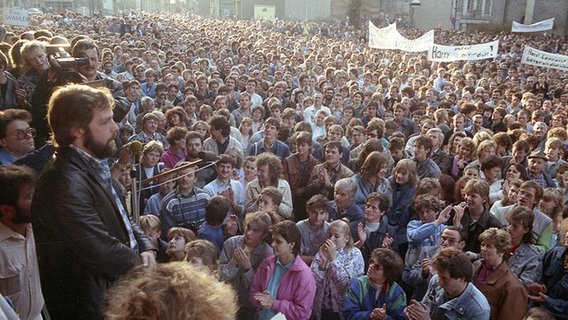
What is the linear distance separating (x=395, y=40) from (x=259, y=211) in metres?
12.5

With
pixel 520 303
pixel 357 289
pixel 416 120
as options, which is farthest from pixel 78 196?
pixel 416 120

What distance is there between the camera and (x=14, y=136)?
4344 mm

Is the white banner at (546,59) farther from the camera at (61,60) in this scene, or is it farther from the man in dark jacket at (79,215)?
the man in dark jacket at (79,215)

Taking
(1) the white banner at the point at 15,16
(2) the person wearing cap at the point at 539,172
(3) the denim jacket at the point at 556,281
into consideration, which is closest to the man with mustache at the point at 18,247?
(3) the denim jacket at the point at 556,281

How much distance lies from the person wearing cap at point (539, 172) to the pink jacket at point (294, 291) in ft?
11.2

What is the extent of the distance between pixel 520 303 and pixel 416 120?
18.9 feet

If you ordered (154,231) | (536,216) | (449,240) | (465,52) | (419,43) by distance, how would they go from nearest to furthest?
1. (449,240)
2. (154,231)
3. (536,216)
4. (465,52)
5. (419,43)

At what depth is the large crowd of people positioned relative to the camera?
8.00 feet

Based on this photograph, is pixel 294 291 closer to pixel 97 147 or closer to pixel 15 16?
pixel 97 147

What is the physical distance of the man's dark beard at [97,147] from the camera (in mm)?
2529

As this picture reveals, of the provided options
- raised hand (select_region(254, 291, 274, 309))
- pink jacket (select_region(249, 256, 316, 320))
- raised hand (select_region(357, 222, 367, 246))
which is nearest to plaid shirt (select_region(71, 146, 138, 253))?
raised hand (select_region(254, 291, 274, 309))

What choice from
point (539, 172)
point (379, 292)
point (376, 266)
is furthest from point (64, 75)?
point (539, 172)

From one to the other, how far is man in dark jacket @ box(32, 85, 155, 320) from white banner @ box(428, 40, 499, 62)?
12188 mm

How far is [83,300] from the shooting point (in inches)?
97.4
